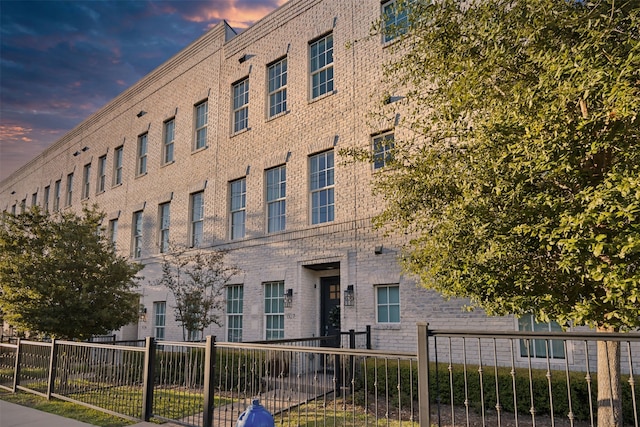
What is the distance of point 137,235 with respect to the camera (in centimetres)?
2002

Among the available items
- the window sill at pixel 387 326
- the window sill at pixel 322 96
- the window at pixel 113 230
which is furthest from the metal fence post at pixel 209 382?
the window at pixel 113 230

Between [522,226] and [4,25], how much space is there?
16.1 metres

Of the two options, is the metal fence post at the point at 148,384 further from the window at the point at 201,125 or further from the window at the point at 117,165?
the window at the point at 117,165

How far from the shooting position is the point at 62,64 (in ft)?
51.4

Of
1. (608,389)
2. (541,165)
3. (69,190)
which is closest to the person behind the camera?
(541,165)

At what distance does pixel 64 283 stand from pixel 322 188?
298 inches

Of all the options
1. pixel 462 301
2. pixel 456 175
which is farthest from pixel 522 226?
pixel 462 301

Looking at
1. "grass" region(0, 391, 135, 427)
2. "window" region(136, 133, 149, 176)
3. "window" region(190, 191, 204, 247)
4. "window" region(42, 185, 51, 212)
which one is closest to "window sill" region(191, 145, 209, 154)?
"window" region(190, 191, 204, 247)

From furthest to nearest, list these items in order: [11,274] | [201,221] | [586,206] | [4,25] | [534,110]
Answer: [201,221]
[4,25]
[11,274]
[534,110]
[586,206]

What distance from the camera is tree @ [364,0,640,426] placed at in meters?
4.30

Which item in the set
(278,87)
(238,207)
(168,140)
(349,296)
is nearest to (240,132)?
(278,87)

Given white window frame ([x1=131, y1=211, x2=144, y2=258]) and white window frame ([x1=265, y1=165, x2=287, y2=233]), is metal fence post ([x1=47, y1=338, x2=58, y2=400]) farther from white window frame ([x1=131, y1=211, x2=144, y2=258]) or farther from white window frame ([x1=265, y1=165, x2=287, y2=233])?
white window frame ([x1=131, y1=211, x2=144, y2=258])

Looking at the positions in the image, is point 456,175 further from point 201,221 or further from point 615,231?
point 201,221

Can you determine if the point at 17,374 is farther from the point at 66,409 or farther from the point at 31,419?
the point at 31,419
